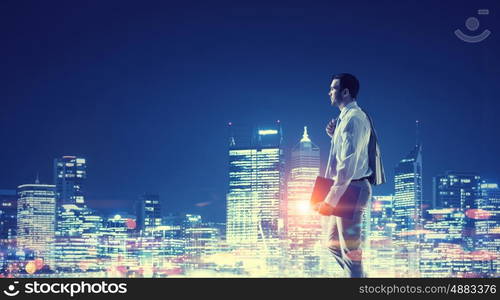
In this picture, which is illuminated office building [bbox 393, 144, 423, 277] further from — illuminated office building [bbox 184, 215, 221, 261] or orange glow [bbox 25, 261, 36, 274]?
orange glow [bbox 25, 261, 36, 274]

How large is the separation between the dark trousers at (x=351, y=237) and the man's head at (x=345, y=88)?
56 cm

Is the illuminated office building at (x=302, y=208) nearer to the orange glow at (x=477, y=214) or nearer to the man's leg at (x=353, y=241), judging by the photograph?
the man's leg at (x=353, y=241)

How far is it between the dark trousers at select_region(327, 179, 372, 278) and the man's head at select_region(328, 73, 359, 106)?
1.84ft

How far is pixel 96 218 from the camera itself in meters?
19.8

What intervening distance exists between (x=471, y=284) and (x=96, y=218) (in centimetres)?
1586

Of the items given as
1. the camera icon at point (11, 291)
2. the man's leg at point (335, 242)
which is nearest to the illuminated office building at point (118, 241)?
the camera icon at point (11, 291)

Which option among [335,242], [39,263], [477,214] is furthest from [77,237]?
[335,242]

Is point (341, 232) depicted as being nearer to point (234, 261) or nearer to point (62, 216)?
point (234, 261)

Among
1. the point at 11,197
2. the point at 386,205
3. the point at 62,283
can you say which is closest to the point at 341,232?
the point at 62,283

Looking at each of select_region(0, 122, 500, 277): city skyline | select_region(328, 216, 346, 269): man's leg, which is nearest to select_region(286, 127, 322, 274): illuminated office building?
select_region(0, 122, 500, 277): city skyline

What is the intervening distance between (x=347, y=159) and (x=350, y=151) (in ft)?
0.19

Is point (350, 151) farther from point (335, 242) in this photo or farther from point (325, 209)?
point (335, 242)

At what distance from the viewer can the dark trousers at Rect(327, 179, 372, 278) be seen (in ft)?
16.1

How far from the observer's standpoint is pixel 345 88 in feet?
16.6
